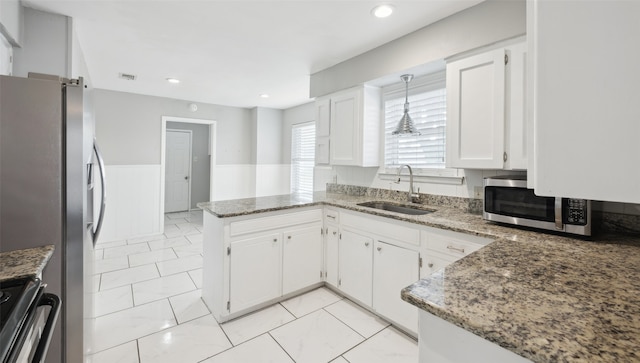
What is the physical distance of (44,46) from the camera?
211 centimetres

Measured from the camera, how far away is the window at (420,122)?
2611mm

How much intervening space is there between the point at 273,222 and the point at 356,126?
137 cm

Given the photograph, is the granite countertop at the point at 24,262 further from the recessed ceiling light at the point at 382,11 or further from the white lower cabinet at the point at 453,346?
the recessed ceiling light at the point at 382,11

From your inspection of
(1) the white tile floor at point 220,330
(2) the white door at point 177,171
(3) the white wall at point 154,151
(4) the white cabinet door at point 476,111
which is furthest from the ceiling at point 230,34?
(2) the white door at point 177,171

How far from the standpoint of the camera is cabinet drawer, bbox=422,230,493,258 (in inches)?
66.0

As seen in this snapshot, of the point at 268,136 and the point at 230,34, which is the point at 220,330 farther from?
the point at 268,136

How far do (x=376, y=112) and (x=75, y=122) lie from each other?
8.32ft

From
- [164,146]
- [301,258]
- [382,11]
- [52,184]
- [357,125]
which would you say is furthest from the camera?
[164,146]

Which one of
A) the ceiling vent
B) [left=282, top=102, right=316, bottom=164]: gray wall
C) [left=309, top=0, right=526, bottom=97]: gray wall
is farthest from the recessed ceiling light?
the ceiling vent

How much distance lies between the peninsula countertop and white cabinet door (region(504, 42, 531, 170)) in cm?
61

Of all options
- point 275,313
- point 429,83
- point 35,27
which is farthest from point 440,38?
point 35,27

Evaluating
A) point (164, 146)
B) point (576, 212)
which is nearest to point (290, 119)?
Answer: point (164, 146)

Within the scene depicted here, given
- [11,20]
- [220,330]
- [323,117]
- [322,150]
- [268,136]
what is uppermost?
[11,20]

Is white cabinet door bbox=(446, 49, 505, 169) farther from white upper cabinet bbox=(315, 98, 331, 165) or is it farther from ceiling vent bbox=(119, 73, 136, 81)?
ceiling vent bbox=(119, 73, 136, 81)
